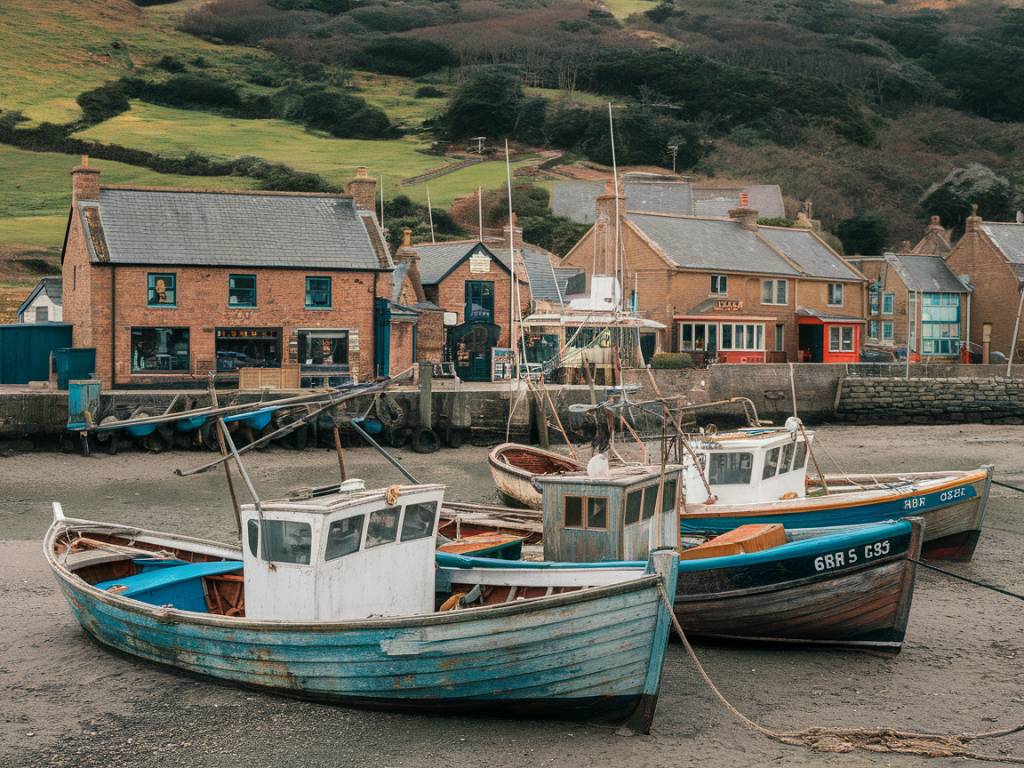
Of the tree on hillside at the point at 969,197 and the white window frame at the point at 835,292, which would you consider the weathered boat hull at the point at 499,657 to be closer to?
the white window frame at the point at 835,292

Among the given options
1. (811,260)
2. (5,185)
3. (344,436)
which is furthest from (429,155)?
(344,436)

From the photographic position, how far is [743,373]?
3984cm

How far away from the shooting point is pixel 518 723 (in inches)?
482

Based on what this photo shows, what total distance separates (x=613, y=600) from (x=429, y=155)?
9493 cm

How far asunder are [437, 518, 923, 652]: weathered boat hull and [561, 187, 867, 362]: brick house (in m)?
30.3

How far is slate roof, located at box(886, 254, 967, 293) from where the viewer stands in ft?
180

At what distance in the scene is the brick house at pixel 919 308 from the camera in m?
54.7

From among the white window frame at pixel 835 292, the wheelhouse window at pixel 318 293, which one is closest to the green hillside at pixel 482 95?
the wheelhouse window at pixel 318 293

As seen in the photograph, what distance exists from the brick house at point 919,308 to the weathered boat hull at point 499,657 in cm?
4480

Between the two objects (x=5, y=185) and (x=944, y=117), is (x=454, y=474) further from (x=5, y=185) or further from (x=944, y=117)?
(x=944, y=117)

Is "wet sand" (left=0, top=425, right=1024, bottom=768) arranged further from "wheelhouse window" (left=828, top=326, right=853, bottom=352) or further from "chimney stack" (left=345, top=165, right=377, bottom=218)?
"wheelhouse window" (left=828, top=326, right=853, bottom=352)

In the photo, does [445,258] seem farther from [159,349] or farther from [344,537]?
[344,537]

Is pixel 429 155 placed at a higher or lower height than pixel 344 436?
higher

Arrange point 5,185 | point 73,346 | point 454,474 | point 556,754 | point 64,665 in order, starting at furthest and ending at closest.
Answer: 1. point 5,185
2. point 73,346
3. point 454,474
4. point 64,665
5. point 556,754
